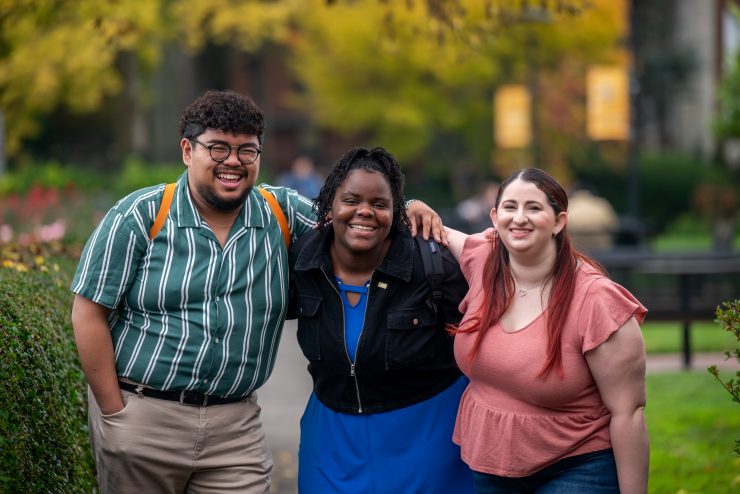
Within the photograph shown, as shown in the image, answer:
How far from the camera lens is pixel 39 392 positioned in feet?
14.9

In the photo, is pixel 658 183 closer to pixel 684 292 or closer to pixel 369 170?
pixel 684 292

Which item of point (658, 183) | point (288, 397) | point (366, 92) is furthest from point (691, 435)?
point (658, 183)

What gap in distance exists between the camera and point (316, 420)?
181 inches

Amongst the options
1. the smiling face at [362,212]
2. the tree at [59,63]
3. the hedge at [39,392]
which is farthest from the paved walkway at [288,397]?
the tree at [59,63]

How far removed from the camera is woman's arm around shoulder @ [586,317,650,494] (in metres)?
3.91

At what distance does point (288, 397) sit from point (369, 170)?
5864 mm

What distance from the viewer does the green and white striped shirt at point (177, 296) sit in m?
4.29

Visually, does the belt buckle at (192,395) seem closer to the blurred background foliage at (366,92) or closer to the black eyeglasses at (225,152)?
the black eyeglasses at (225,152)

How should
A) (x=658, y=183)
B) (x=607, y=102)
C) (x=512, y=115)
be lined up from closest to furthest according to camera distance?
(x=607, y=102)
(x=512, y=115)
(x=658, y=183)

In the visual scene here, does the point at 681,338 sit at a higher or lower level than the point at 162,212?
lower

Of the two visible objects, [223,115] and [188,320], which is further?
[223,115]

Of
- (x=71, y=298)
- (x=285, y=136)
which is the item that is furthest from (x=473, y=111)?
(x=71, y=298)

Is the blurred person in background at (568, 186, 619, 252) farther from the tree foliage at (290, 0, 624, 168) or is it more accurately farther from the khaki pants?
the khaki pants

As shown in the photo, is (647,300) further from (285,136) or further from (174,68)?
(285,136)
